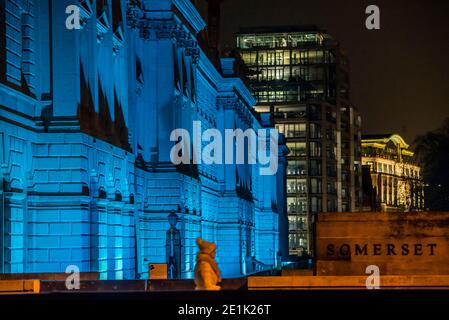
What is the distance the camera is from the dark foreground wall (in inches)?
1305

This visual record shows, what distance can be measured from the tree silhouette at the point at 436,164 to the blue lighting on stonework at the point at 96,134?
24.7 metres

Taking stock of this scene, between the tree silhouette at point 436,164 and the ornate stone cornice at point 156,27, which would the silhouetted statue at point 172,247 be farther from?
the tree silhouette at point 436,164

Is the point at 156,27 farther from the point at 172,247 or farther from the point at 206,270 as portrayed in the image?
the point at 206,270

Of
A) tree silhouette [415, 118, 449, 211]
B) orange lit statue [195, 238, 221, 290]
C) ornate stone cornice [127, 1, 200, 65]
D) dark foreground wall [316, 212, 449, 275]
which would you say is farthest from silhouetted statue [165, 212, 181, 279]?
tree silhouette [415, 118, 449, 211]

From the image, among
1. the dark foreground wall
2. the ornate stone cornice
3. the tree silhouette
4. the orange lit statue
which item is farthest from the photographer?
the tree silhouette

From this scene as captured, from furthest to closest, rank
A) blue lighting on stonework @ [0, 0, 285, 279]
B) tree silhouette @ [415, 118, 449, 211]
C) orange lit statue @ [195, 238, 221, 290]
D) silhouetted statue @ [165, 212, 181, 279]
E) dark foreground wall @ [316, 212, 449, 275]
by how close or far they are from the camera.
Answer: tree silhouette @ [415, 118, 449, 211] < silhouetted statue @ [165, 212, 181, 279] < blue lighting on stonework @ [0, 0, 285, 279] < dark foreground wall @ [316, 212, 449, 275] < orange lit statue @ [195, 238, 221, 290]

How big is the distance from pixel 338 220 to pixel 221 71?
259ft

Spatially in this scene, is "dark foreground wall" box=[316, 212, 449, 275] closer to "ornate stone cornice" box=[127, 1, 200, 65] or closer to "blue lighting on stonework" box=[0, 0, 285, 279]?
"blue lighting on stonework" box=[0, 0, 285, 279]

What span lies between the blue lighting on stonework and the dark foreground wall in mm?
13946

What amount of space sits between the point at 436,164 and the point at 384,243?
64.0 meters

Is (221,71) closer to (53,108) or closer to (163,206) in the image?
(163,206)

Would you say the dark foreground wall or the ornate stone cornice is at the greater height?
the ornate stone cornice
